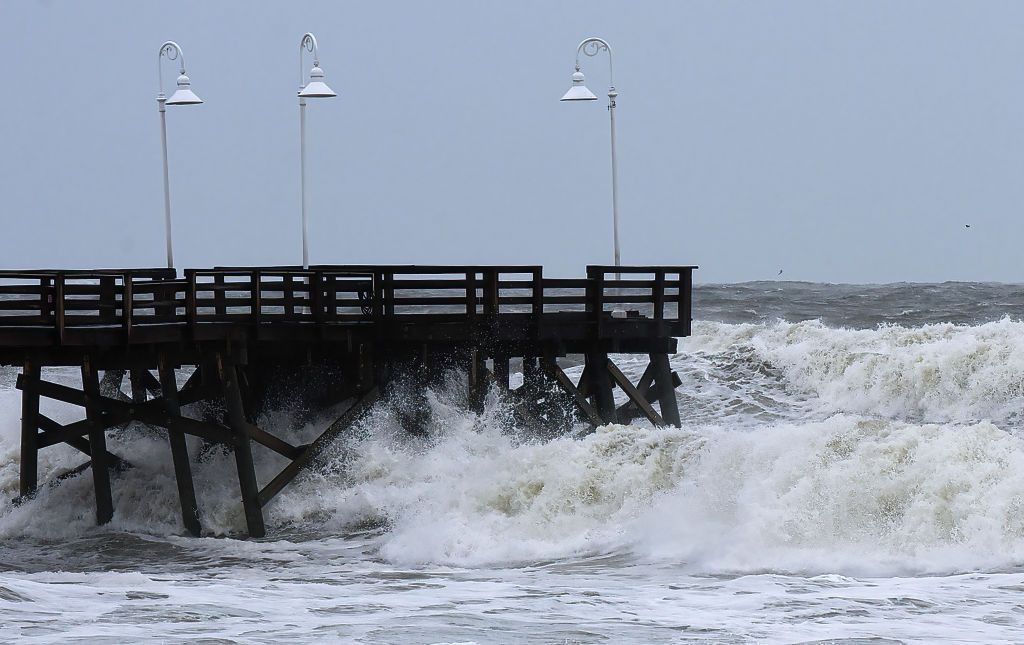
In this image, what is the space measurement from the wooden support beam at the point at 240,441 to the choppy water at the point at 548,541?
1.53 ft

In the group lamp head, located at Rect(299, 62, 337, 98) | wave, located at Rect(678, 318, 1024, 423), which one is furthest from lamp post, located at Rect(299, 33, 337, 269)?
Result: wave, located at Rect(678, 318, 1024, 423)

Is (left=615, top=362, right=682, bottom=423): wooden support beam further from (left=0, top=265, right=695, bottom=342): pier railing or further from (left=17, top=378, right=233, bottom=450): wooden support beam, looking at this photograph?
(left=17, top=378, right=233, bottom=450): wooden support beam

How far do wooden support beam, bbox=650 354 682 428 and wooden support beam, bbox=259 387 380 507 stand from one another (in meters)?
4.35

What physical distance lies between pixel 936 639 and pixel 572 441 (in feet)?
26.2

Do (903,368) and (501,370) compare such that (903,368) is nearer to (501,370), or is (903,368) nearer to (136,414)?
(501,370)

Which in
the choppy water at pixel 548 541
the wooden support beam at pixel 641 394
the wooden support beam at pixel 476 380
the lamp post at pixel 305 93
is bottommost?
the choppy water at pixel 548 541

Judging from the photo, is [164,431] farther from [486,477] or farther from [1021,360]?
[1021,360]

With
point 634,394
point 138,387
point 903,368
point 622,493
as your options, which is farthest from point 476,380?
point 903,368

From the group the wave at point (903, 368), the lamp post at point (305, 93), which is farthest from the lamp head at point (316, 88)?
the wave at point (903, 368)

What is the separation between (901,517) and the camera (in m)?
16.1

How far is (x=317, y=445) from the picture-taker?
2086cm

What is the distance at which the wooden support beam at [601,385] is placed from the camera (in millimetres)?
22578

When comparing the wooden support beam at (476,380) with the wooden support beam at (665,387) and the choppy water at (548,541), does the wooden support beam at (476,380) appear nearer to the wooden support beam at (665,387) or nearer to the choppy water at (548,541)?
the choppy water at (548,541)

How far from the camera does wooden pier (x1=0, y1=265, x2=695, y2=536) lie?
19641 mm
